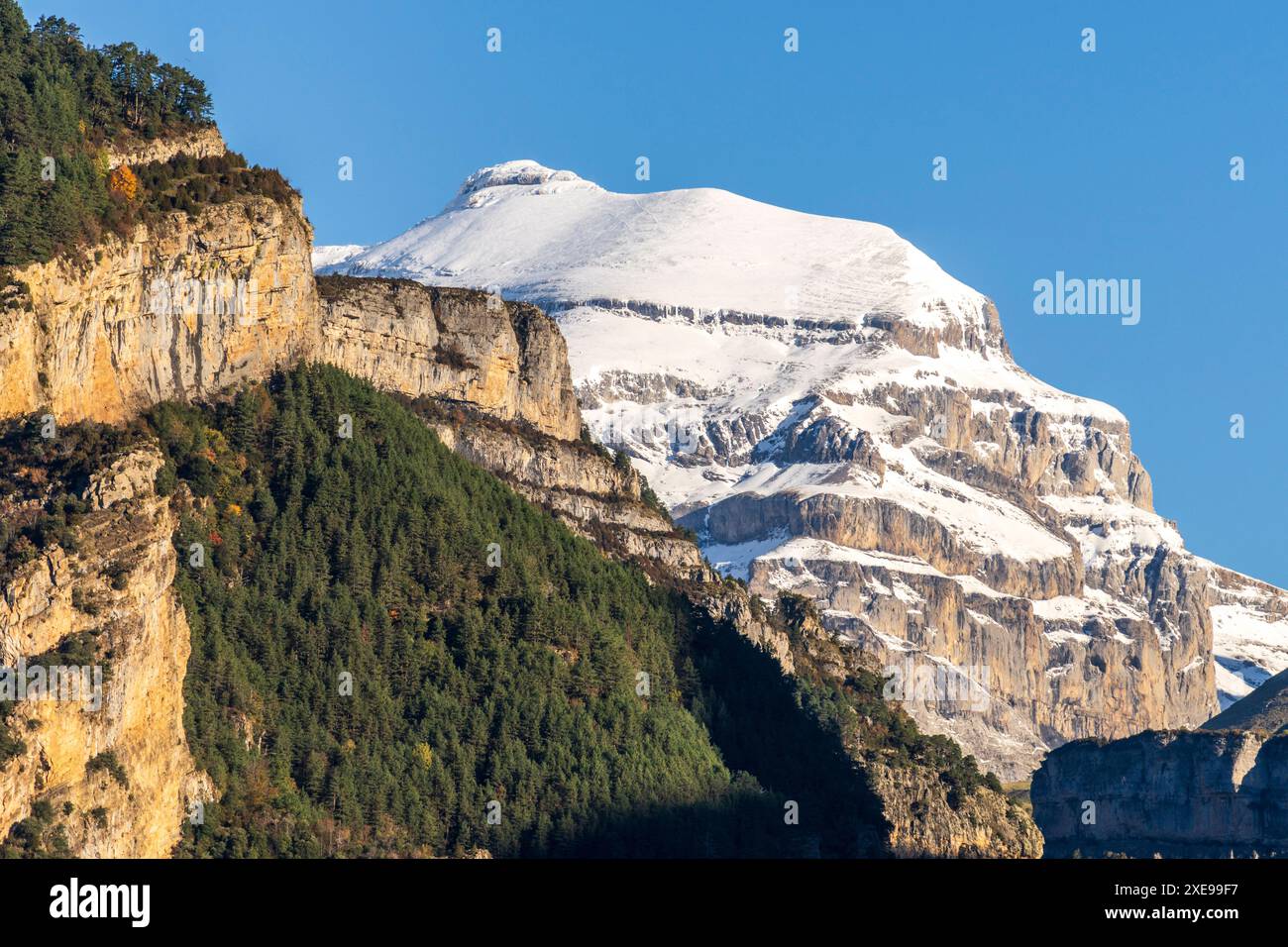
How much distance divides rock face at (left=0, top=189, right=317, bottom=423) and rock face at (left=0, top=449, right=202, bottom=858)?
9.98m

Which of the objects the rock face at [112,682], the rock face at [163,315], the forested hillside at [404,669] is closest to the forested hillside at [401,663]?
the forested hillside at [404,669]

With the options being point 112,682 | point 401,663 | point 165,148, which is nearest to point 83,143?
point 165,148

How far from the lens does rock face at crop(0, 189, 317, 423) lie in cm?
15550

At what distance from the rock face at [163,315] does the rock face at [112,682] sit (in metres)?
9.98

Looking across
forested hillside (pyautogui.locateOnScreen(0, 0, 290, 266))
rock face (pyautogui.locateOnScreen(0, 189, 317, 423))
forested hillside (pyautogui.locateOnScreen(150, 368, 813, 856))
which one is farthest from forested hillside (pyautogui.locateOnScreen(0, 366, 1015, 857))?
forested hillside (pyautogui.locateOnScreen(0, 0, 290, 266))

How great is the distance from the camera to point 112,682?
136000 mm

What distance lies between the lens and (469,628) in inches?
7077

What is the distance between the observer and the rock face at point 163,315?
15550cm

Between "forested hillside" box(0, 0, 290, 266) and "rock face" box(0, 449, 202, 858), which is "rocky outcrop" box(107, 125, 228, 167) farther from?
"rock face" box(0, 449, 202, 858)

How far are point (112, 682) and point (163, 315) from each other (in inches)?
1652

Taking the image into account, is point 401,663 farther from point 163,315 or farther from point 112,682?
point 112,682
